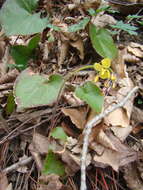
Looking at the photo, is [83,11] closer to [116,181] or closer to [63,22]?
[63,22]

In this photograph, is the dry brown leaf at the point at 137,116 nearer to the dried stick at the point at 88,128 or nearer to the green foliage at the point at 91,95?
the dried stick at the point at 88,128

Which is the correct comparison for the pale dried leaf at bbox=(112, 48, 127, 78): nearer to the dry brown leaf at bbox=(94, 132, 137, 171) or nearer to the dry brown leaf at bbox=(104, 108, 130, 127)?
the dry brown leaf at bbox=(104, 108, 130, 127)

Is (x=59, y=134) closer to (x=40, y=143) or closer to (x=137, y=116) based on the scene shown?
(x=40, y=143)

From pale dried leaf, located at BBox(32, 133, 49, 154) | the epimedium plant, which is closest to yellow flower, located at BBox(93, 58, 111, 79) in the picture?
the epimedium plant

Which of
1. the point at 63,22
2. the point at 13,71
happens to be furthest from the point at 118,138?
the point at 63,22

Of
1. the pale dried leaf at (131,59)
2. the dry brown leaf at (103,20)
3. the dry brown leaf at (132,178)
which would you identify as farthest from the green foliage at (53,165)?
the dry brown leaf at (103,20)
